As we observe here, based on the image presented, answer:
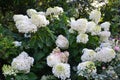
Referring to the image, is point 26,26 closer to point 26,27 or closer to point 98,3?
point 26,27

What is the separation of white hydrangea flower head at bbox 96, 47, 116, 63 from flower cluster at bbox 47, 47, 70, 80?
0.36 metres

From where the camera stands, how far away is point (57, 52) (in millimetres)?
4012

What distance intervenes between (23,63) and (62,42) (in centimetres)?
56

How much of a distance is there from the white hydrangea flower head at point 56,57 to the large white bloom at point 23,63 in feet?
0.72

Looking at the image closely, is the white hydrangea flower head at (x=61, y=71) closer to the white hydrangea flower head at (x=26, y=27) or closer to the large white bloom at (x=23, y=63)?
the large white bloom at (x=23, y=63)

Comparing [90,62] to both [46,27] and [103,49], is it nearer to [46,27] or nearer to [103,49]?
[103,49]

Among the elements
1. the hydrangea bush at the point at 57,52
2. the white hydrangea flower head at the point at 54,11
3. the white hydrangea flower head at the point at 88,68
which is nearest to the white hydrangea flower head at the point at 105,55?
the hydrangea bush at the point at 57,52

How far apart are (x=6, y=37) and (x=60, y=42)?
0.62 metres

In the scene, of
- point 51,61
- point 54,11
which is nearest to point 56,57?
point 51,61

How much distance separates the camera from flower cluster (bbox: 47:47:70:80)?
370 cm

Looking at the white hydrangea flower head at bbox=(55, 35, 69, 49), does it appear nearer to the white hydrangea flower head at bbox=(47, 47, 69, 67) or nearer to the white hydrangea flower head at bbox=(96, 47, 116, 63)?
the white hydrangea flower head at bbox=(47, 47, 69, 67)

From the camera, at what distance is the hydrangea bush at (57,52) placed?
379 centimetres

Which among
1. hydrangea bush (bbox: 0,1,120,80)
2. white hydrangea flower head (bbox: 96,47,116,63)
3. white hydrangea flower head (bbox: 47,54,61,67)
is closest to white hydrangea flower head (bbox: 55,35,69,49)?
hydrangea bush (bbox: 0,1,120,80)

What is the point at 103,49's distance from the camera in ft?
13.1
